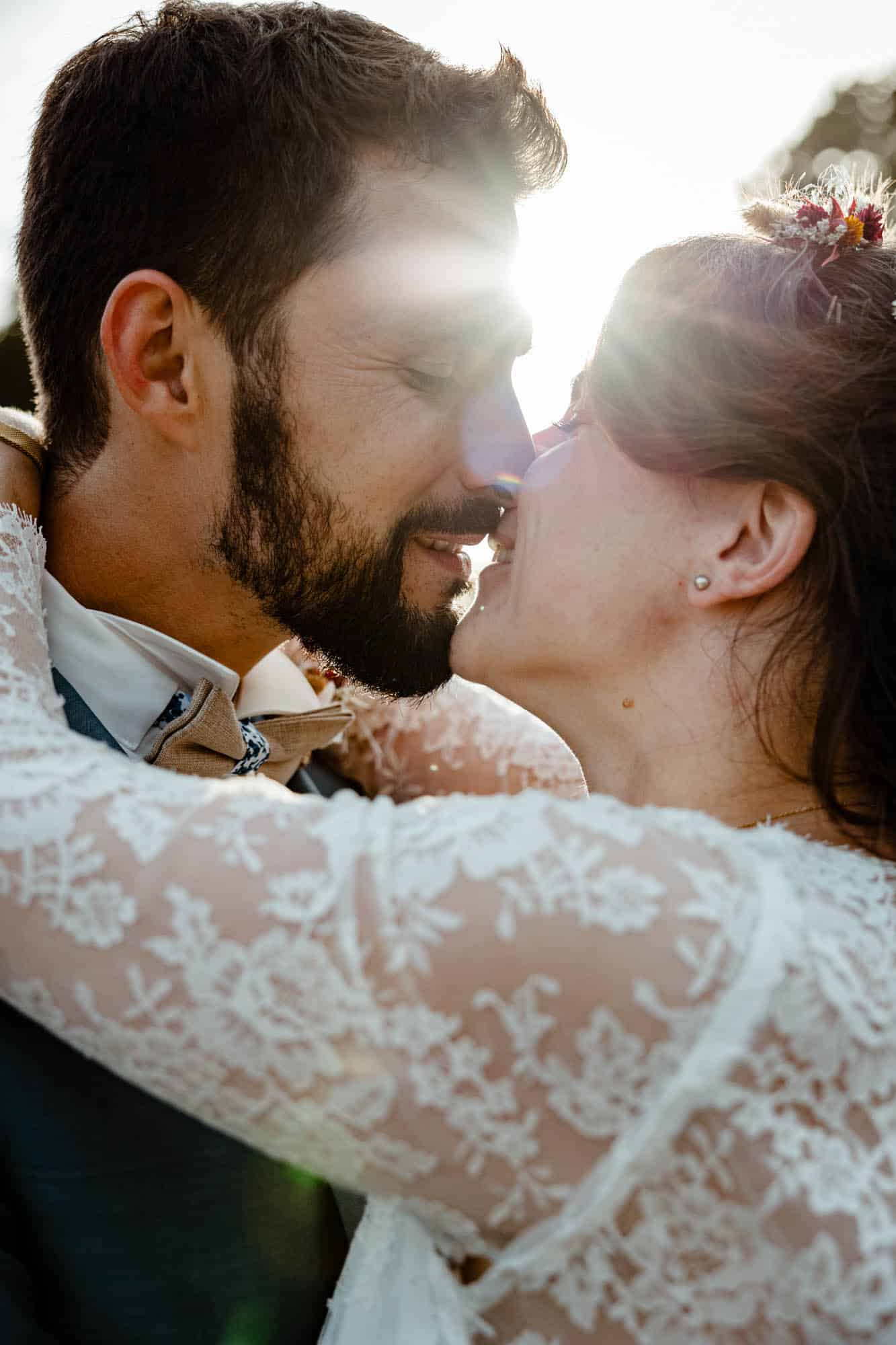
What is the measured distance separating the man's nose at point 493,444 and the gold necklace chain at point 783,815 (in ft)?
4.04

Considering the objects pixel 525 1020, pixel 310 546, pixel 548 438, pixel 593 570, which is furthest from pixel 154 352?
pixel 525 1020

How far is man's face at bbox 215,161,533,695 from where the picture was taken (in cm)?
299

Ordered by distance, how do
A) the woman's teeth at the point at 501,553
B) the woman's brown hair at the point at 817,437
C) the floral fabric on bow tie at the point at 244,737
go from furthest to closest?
the woman's teeth at the point at 501,553, the floral fabric on bow tie at the point at 244,737, the woman's brown hair at the point at 817,437

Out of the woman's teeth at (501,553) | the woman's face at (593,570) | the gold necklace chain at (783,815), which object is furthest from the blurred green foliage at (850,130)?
the gold necklace chain at (783,815)

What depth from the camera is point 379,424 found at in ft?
9.80

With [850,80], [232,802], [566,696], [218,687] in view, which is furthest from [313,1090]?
[850,80]

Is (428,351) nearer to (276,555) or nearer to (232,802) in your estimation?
(276,555)

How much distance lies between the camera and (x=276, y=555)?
306 centimetres

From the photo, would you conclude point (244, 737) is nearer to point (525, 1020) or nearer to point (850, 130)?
point (525, 1020)

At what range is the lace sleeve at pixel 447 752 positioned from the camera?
3715 mm

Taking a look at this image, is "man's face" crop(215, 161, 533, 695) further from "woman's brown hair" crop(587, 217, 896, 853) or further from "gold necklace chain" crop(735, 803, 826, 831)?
"gold necklace chain" crop(735, 803, 826, 831)

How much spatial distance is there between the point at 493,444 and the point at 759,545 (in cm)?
106

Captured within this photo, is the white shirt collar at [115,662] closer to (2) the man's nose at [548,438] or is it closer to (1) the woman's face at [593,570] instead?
(1) the woman's face at [593,570]

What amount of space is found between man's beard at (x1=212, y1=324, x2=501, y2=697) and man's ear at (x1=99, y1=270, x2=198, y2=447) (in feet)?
0.50
